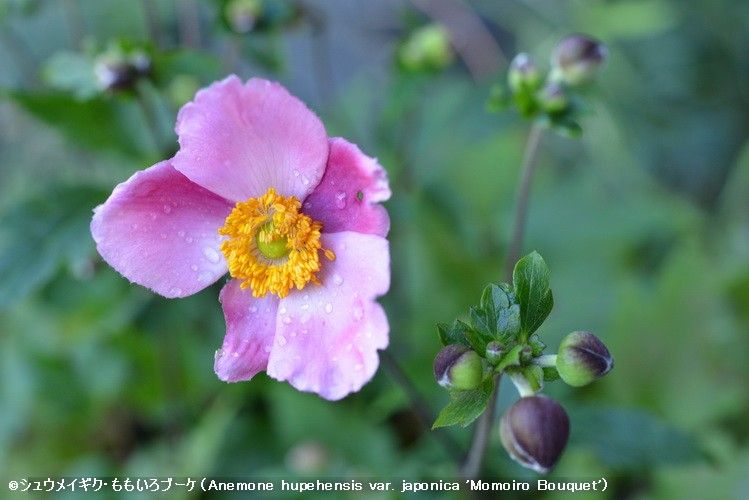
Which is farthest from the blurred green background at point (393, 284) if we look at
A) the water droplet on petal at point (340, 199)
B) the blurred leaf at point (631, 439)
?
the water droplet on petal at point (340, 199)

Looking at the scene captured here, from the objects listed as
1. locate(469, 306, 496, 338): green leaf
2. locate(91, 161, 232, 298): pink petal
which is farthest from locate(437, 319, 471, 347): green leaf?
locate(91, 161, 232, 298): pink petal

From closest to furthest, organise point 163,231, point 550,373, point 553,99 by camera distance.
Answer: point 550,373, point 163,231, point 553,99

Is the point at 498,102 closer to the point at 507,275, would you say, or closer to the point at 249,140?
the point at 507,275

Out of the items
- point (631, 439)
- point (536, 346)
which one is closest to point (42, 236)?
point (536, 346)

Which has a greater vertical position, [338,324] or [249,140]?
[249,140]

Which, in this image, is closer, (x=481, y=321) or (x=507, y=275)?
(x=481, y=321)

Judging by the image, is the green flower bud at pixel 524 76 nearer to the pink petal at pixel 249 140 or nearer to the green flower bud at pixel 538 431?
the pink petal at pixel 249 140

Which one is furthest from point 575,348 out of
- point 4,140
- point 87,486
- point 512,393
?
point 4,140
